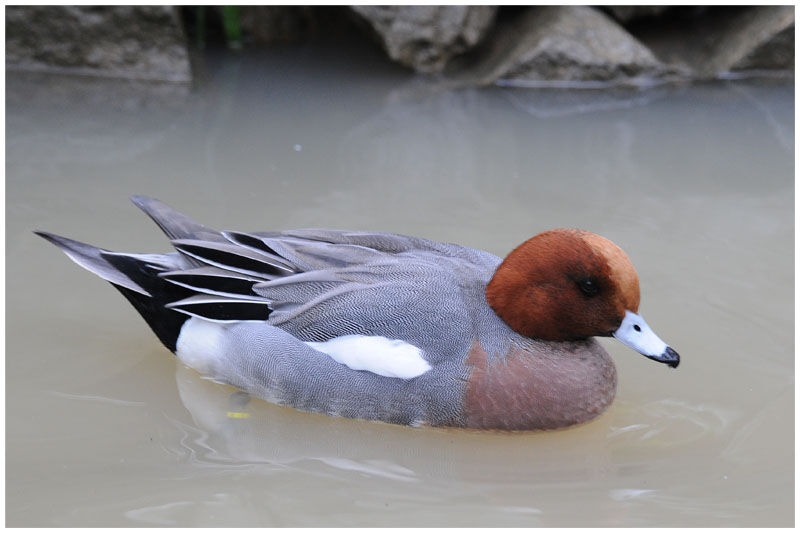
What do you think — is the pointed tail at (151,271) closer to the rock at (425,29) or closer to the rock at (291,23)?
the rock at (425,29)

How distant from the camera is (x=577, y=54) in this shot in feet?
24.5

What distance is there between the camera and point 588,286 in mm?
3602

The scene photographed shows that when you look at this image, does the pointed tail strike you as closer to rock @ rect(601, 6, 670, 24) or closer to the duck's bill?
the duck's bill

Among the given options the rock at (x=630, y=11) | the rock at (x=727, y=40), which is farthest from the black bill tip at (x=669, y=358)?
the rock at (x=630, y=11)

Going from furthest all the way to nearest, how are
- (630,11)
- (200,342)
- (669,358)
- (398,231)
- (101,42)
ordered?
(630,11), (101,42), (398,231), (200,342), (669,358)

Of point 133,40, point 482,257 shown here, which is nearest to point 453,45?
point 133,40

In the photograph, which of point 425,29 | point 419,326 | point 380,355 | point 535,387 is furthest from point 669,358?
point 425,29

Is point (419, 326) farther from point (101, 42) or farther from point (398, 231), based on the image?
point (101, 42)

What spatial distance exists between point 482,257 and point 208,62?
172 inches

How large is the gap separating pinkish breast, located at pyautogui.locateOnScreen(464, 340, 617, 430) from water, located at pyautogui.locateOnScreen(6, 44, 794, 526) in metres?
0.09

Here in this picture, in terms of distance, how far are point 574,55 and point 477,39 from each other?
2.41ft

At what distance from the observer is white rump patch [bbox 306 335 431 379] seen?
359cm

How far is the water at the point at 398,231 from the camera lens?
3.33 meters

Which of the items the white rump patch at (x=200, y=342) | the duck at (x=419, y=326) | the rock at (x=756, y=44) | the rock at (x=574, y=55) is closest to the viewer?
the duck at (x=419, y=326)
